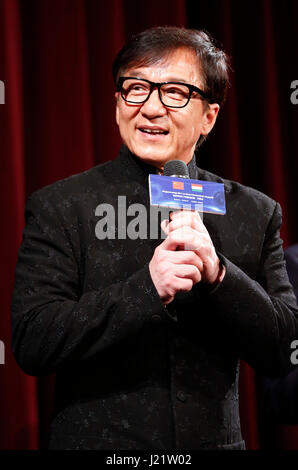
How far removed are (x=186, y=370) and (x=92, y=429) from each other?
0.72ft

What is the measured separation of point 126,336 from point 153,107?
0.52 meters

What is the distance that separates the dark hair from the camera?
4.53ft

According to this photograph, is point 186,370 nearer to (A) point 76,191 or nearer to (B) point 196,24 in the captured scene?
(A) point 76,191

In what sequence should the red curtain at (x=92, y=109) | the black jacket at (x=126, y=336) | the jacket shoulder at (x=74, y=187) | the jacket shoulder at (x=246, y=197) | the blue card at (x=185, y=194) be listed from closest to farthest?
the blue card at (x=185, y=194)
the black jacket at (x=126, y=336)
the jacket shoulder at (x=74, y=187)
the jacket shoulder at (x=246, y=197)
the red curtain at (x=92, y=109)

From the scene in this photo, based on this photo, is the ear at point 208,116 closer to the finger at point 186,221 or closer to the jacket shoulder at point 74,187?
the jacket shoulder at point 74,187

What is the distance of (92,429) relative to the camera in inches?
46.6

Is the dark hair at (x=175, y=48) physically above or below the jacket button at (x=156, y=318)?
above

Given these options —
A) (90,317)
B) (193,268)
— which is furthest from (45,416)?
(193,268)

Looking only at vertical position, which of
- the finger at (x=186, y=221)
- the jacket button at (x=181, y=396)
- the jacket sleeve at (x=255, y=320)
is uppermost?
the finger at (x=186, y=221)

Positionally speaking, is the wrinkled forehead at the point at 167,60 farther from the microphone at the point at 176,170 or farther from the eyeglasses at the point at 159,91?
the microphone at the point at 176,170

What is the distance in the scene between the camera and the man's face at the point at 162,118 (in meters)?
1.35

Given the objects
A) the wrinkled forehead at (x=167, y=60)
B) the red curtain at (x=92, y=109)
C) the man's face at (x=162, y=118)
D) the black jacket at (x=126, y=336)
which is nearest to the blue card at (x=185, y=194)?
the black jacket at (x=126, y=336)

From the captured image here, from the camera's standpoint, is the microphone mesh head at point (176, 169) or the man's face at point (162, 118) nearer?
the microphone mesh head at point (176, 169)

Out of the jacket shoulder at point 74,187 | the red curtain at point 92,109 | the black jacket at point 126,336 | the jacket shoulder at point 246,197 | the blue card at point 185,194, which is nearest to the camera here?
the blue card at point 185,194
